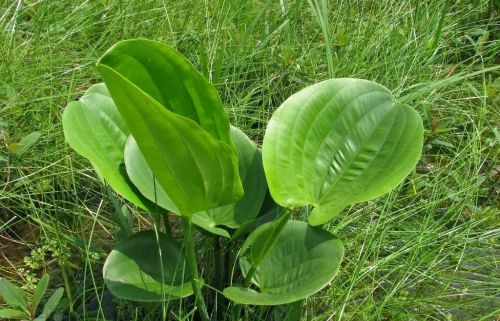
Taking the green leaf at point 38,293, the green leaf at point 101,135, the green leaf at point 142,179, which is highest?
the green leaf at point 101,135

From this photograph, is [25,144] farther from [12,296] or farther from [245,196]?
[245,196]

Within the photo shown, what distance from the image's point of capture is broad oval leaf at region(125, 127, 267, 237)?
0.98 metres

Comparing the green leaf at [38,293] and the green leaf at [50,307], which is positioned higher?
the green leaf at [38,293]

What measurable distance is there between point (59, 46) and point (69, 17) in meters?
0.15

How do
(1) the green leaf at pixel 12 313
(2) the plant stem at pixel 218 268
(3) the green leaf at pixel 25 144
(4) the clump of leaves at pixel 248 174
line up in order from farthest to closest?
(3) the green leaf at pixel 25 144
(2) the plant stem at pixel 218 268
(1) the green leaf at pixel 12 313
(4) the clump of leaves at pixel 248 174

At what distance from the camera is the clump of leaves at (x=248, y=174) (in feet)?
2.75

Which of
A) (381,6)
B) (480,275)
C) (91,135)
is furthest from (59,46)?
(480,275)

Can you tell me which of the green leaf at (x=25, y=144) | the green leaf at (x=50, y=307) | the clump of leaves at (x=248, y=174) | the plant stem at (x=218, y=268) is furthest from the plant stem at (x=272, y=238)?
the green leaf at (x=25, y=144)

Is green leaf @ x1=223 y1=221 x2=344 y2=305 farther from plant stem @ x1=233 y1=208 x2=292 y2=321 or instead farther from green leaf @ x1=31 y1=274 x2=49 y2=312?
green leaf @ x1=31 y1=274 x2=49 y2=312

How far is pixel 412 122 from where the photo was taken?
1.04 meters

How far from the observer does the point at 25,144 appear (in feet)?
4.26

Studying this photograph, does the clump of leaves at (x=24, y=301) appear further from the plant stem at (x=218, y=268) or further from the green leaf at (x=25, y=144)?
the green leaf at (x=25, y=144)

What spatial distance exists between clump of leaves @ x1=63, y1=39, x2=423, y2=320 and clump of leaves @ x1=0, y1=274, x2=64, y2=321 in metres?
0.11

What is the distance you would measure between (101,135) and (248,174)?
23 cm
